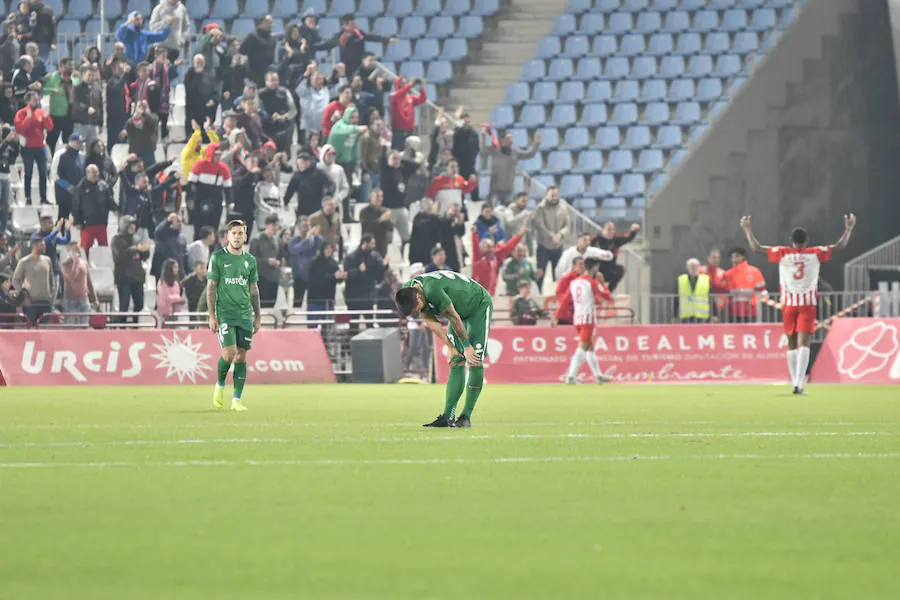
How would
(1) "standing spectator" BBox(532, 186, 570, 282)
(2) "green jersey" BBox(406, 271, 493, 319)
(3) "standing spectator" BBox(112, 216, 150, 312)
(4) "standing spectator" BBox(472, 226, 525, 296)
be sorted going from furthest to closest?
1. (1) "standing spectator" BBox(532, 186, 570, 282)
2. (4) "standing spectator" BBox(472, 226, 525, 296)
3. (3) "standing spectator" BBox(112, 216, 150, 312)
4. (2) "green jersey" BBox(406, 271, 493, 319)

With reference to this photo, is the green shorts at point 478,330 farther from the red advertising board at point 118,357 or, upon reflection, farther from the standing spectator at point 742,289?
the standing spectator at point 742,289

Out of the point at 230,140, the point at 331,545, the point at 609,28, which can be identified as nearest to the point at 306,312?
the point at 230,140

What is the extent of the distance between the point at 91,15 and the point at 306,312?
14535 millimetres

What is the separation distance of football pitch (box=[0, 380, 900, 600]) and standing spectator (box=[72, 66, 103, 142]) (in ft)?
55.8

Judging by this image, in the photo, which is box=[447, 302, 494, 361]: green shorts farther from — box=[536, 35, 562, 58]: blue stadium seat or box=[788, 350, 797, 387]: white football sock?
box=[536, 35, 562, 58]: blue stadium seat

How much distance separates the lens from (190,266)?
27.3m

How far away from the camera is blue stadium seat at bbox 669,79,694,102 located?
35250 mm

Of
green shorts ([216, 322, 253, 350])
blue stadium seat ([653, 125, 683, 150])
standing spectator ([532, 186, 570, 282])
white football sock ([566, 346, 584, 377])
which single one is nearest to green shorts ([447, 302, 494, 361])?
green shorts ([216, 322, 253, 350])

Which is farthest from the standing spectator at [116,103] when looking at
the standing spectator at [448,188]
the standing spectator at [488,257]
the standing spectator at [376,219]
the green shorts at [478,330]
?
the green shorts at [478,330]

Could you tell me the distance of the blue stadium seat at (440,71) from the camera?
36628mm

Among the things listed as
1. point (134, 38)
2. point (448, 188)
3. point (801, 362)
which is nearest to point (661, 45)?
point (448, 188)

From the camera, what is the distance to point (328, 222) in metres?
27.5

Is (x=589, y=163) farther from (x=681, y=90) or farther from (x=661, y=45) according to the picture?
(x=661, y=45)

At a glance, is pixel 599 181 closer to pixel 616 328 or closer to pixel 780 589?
pixel 616 328
